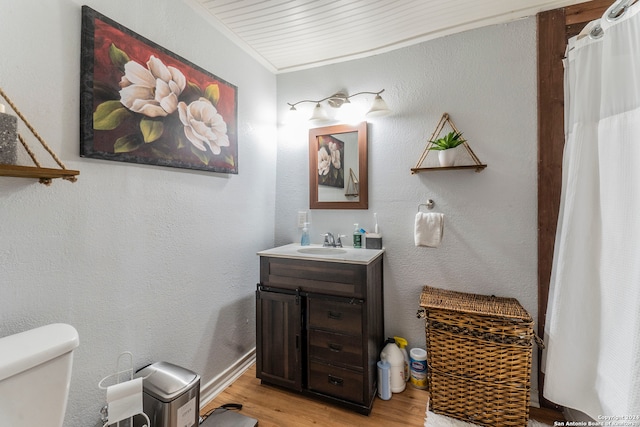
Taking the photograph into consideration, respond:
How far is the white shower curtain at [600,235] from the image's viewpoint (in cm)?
98

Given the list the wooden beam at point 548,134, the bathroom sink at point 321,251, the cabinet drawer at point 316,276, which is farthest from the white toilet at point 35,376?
the wooden beam at point 548,134

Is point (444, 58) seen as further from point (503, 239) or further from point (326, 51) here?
point (503, 239)

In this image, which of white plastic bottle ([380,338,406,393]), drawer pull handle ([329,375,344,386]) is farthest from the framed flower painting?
white plastic bottle ([380,338,406,393])

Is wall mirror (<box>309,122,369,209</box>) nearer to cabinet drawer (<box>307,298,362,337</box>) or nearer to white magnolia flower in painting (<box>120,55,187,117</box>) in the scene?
cabinet drawer (<box>307,298,362,337</box>)

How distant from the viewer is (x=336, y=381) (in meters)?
1.64

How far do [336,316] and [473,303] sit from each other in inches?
32.4

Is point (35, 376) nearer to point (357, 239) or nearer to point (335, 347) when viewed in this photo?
point (335, 347)

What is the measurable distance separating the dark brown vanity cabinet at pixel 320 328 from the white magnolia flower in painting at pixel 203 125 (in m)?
0.81

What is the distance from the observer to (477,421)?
1506 millimetres

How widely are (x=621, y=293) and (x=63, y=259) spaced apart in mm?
2157

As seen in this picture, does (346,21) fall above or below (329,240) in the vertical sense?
above

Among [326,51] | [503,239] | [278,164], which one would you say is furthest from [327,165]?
[503,239]

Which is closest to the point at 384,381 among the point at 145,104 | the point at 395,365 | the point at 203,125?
the point at 395,365

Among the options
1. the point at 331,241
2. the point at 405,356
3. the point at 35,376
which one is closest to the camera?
the point at 35,376
